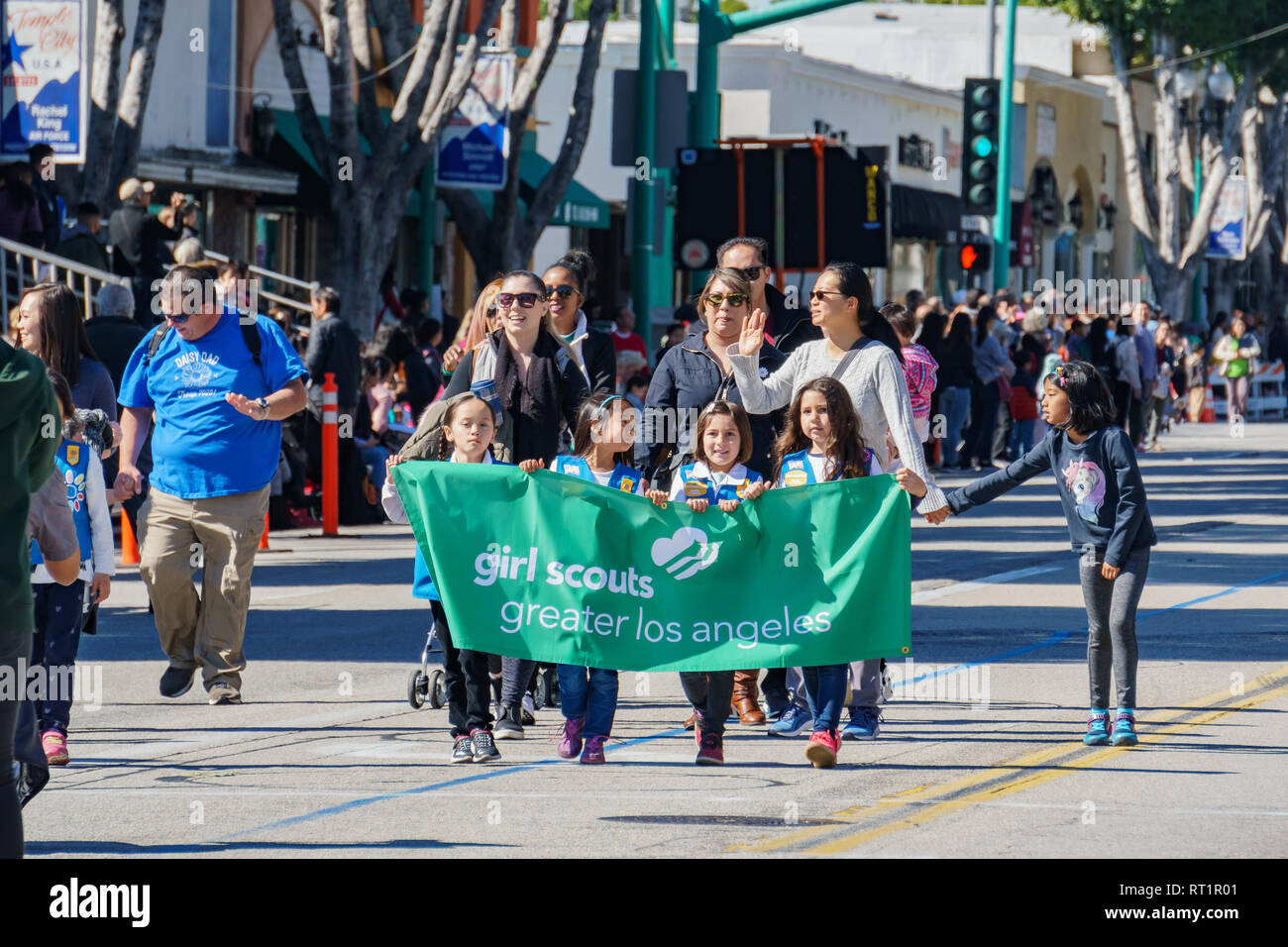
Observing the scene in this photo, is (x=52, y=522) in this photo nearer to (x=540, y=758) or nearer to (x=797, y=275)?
(x=540, y=758)

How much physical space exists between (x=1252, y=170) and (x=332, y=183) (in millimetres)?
32572

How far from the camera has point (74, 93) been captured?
18.6 metres

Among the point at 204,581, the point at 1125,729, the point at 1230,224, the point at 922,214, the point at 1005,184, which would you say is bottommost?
the point at 1125,729

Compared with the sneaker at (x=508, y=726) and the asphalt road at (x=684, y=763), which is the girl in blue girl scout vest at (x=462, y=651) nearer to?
the asphalt road at (x=684, y=763)

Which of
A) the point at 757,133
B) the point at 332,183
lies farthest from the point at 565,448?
the point at 757,133

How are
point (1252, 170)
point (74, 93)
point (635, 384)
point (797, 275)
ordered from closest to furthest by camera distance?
point (635, 384)
point (74, 93)
point (797, 275)
point (1252, 170)

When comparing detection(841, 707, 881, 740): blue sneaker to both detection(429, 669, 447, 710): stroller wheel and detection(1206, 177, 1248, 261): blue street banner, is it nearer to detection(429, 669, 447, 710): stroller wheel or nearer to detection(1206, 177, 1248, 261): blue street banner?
detection(429, 669, 447, 710): stroller wheel

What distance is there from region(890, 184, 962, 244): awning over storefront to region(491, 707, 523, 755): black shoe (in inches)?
1295

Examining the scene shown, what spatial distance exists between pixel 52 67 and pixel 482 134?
715 cm

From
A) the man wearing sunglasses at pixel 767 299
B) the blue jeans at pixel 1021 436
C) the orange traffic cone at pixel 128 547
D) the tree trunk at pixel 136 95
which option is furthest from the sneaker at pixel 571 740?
the blue jeans at pixel 1021 436

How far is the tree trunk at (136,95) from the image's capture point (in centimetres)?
2005

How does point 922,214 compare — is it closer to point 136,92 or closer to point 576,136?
point 576,136

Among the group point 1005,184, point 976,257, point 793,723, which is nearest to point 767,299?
point 793,723

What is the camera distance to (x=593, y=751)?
8.88 metres
